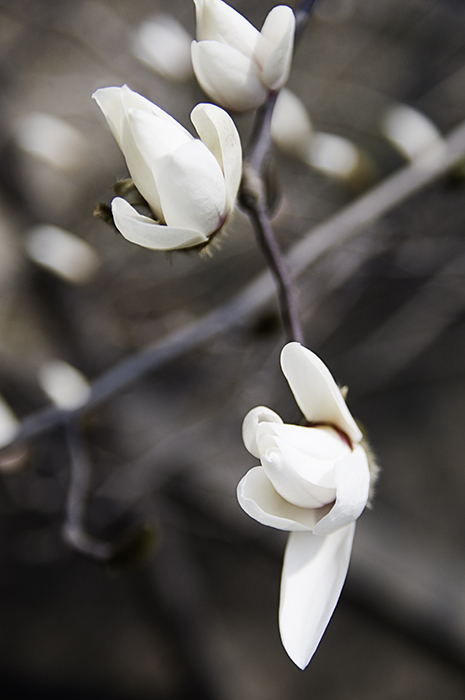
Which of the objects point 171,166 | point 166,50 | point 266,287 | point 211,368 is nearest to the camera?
point 171,166

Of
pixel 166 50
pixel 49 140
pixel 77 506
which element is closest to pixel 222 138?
pixel 77 506

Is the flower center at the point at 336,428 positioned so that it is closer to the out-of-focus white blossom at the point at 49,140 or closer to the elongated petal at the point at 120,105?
the elongated petal at the point at 120,105

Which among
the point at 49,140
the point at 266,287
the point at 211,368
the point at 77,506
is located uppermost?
the point at 49,140

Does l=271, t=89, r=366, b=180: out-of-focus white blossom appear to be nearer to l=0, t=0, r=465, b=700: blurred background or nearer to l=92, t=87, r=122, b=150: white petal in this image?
l=0, t=0, r=465, b=700: blurred background

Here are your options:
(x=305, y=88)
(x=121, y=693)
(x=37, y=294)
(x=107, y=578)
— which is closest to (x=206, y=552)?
(x=107, y=578)

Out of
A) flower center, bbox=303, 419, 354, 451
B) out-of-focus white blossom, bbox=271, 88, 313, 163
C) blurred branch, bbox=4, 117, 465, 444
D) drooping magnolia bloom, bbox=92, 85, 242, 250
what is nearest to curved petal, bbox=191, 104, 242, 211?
drooping magnolia bloom, bbox=92, 85, 242, 250

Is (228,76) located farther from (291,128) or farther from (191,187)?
(291,128)
